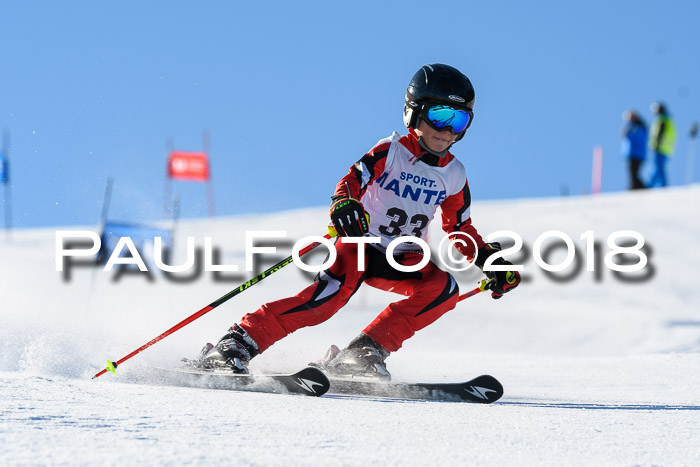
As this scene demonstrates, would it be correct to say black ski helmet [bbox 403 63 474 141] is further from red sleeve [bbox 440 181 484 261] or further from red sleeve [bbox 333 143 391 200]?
red sleeve [bbox 440 181 484 261]

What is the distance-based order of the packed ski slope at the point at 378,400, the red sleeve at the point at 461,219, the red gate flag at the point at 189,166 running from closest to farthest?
1. the packed ski slope at the point at 378,400
2. the red sleeve at the point at 461,219
3. the red gate flag at the point at 189,166

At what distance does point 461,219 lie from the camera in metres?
4.16

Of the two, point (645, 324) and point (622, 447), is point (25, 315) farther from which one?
point (645, 324)

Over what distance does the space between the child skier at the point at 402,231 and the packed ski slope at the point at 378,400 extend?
0.58 metres

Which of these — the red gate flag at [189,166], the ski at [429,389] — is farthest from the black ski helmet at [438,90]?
A: the red gate flag at [189,166]

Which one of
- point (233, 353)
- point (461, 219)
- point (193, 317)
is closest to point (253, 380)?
point (233, 353)

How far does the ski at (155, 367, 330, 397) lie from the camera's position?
123 inches

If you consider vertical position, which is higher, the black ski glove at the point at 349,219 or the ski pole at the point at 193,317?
the black ski glove at the point at 349,219

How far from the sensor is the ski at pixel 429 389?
11.1 feet

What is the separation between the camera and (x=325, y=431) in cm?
212

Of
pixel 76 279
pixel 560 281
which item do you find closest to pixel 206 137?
pixel 76 279

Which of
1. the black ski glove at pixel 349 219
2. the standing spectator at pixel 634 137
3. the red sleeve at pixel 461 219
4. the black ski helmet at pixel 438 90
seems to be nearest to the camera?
the black ski glove at pixel 349 219

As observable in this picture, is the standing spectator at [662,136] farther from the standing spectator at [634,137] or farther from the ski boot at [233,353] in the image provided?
the ski boot at [233,353]

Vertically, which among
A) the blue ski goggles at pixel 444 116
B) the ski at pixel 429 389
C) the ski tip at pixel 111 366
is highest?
the blue ski goggles at pixel 444 116
